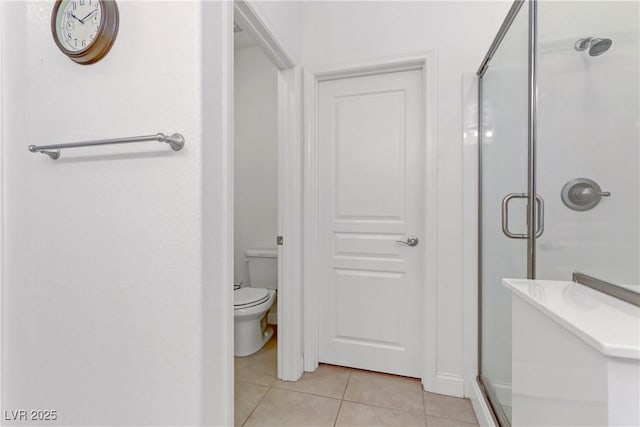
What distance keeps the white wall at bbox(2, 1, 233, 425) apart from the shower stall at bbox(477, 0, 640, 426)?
1.23 m

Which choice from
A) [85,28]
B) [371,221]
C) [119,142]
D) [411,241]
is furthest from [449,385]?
[85,28]

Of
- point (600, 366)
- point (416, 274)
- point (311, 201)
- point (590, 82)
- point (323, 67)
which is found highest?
point (323, 67)

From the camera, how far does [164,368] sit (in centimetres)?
98

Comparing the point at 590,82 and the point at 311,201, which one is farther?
the point at 311,201

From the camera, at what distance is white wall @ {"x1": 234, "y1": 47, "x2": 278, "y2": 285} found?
261 cm

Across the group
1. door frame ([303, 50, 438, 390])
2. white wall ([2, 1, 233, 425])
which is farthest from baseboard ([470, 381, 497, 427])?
white wall ([2, 1, 233, 425])

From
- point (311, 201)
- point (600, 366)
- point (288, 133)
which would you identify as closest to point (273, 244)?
point (311, 201)

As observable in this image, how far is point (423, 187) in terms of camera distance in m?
1.74

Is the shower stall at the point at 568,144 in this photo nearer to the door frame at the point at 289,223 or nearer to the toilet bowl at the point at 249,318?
the door frame at the point at 289,223

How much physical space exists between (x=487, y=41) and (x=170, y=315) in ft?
6.90

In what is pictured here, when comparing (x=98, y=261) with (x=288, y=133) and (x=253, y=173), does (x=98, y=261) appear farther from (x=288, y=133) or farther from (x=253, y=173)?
(x=253, y=173)

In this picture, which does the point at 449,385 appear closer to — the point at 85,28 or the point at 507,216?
the point at 507,216

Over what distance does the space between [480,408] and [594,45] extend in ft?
5.64

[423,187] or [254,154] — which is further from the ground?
[254,154]
